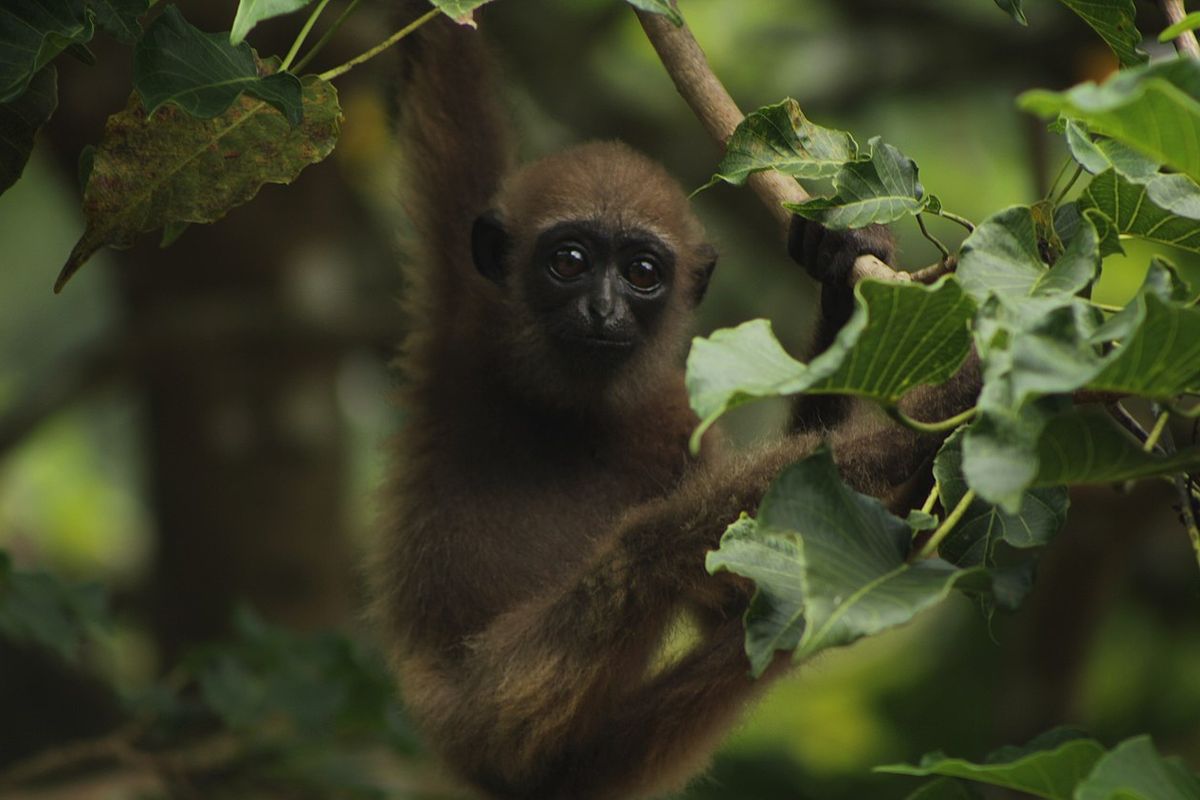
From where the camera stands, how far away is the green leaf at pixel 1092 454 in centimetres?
234

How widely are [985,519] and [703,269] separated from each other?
3590 mm

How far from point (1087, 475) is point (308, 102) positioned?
2.15 meters

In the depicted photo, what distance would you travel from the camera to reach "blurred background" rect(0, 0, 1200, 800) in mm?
8766

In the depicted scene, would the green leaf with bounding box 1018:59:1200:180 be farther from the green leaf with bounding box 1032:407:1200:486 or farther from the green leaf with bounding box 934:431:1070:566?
the green leaf with bounding box 934:431:1070:566

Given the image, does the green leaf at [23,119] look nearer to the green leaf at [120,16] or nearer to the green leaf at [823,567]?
the green leaf at [120,16]

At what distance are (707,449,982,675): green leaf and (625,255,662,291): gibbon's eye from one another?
10.8 ft

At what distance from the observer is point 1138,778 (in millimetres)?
2309

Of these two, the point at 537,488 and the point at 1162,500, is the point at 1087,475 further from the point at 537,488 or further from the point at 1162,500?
the point at 1162,500

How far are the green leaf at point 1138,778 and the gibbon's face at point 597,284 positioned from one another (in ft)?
12.5

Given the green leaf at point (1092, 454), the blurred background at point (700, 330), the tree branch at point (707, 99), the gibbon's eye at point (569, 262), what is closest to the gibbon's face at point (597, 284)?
the gibbon's eye at point (569, 262)

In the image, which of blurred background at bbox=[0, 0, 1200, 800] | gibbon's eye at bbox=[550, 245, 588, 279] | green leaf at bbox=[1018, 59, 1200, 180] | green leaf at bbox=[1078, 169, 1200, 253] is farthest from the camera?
blurred background at bbox=[0, 0, 1200, 800]

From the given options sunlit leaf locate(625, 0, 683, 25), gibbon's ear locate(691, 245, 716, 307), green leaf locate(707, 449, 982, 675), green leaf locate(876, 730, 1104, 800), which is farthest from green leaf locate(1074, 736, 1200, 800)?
gibbon's ear locate(691, 245, 716, 307)

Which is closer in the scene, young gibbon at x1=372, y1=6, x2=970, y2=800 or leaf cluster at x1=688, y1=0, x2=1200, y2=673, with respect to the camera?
leaf cluster at x1=688, y1=0, x2=1200, y2=673

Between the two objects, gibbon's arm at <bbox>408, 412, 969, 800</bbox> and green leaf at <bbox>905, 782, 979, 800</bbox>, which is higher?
green leaf at <bbox>905, 782, 979, 800</bbox>
